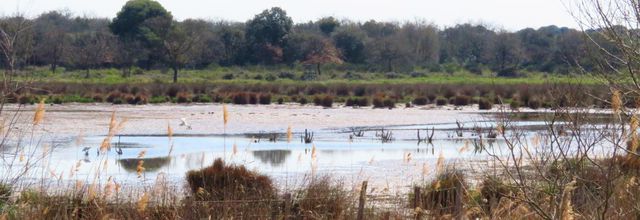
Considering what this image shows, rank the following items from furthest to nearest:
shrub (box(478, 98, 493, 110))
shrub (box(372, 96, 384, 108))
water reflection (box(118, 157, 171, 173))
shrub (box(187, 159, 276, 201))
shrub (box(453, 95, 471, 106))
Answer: shrub (box(453, 95, 471, 106)), shrub (box(372, 96, 384, 108)), shrub (box(478, 98, 493, 110)), water reflection (box(118, 157, 171, 173)), shrub (box(187, 159, 276, 201))

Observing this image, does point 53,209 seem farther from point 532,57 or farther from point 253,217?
point 532,57

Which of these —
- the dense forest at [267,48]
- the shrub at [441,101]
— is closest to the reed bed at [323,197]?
the shrub at [441,101]

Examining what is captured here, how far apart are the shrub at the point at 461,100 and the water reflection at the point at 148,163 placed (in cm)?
2568

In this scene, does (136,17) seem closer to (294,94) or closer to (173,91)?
(173,91)

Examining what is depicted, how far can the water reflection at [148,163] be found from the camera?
17156 mm

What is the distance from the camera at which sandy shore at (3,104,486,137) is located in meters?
27.2

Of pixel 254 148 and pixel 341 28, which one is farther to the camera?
pixel 341 28

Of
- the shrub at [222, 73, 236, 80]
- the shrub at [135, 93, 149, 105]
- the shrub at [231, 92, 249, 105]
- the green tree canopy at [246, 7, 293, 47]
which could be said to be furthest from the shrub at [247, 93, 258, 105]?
the green tree canopy at [246, 7, 293, 47]

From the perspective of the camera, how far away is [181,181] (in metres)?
14.9

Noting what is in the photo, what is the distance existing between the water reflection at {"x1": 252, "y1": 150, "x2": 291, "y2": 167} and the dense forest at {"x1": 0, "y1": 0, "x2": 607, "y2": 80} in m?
33.3

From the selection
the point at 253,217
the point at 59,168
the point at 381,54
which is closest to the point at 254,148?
the point at 59,168

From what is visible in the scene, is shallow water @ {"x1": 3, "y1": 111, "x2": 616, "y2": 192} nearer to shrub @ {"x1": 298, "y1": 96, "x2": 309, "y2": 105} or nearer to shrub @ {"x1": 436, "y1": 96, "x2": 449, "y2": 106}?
shrub @ {"x1": 298, "y1": 96, "x2": 309, "y2": 105}

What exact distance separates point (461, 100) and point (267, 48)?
2196cm

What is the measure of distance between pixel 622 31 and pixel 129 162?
1063 cm
